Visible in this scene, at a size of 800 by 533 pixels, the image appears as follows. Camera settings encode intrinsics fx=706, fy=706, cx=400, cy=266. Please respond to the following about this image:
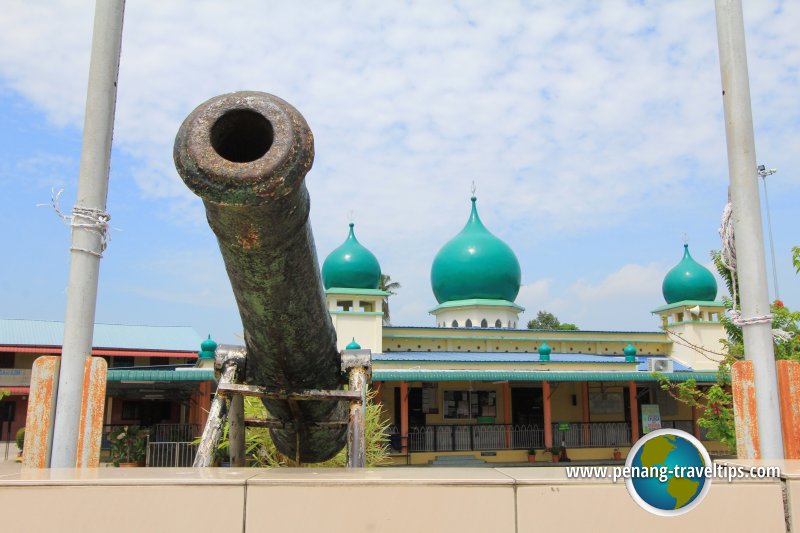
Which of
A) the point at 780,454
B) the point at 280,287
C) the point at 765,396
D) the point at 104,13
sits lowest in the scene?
the point at 780,454

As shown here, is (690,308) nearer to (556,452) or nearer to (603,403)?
A: (603,403)

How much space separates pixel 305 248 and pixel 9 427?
27.9 meters

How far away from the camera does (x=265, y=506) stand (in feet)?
7.09

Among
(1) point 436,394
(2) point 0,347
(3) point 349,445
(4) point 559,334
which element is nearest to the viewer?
(3) point 349,445

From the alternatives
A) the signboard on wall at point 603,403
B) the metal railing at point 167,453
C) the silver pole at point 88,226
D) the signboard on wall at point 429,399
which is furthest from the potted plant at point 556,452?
the silver pole at point 88,226

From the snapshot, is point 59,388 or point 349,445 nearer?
A: point 59,388

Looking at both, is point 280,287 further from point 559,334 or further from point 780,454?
point 559,334

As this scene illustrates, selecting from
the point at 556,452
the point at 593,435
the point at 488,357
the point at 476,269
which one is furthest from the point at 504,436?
the point at 476,269

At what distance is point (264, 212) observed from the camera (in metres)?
2.84

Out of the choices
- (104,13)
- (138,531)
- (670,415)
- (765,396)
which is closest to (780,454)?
(765,396)

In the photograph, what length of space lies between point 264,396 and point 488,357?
1637 cm

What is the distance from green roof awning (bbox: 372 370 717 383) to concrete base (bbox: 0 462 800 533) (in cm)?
1348

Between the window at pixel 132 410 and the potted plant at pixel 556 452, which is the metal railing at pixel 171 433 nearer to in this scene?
the potted plant at pixel 556 452

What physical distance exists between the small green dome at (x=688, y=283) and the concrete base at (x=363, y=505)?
23740 mm
